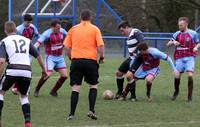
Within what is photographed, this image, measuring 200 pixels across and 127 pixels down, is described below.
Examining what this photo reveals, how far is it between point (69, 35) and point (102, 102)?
9.60 feet

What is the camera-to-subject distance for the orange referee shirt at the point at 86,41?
11219 millimetres

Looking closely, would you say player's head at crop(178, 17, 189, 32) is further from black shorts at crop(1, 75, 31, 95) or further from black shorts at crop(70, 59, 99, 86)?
black shorts at crop(1, 75, 31, 95)

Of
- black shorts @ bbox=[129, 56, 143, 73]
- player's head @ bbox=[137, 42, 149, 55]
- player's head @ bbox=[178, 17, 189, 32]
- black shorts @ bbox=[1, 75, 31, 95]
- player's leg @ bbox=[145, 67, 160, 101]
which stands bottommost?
player's leg @ bbox=[145, 67, 160, 101]

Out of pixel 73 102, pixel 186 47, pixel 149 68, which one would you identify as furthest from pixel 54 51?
pixel 73 102

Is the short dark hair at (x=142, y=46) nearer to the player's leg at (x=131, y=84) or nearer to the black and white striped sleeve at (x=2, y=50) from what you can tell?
the player's leg at (x=131, y=84)

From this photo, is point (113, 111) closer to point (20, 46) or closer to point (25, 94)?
point (25, 94)

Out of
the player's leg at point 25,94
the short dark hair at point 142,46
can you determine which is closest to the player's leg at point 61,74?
the short dark hair at point 142,46

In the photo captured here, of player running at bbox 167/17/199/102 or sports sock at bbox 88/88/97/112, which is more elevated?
player running at bbox 167/17/199/102

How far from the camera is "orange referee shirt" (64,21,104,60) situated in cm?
1122

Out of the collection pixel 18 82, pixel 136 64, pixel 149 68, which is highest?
pixel 18 82

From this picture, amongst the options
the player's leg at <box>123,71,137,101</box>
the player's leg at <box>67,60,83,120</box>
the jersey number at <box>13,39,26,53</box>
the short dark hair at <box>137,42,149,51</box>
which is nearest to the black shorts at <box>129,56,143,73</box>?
the player's leg at <box>123,71,137,101</box>

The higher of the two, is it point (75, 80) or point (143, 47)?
point (143, 47)

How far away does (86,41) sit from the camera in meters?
11.2

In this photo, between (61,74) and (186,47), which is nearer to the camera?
(186,47)
